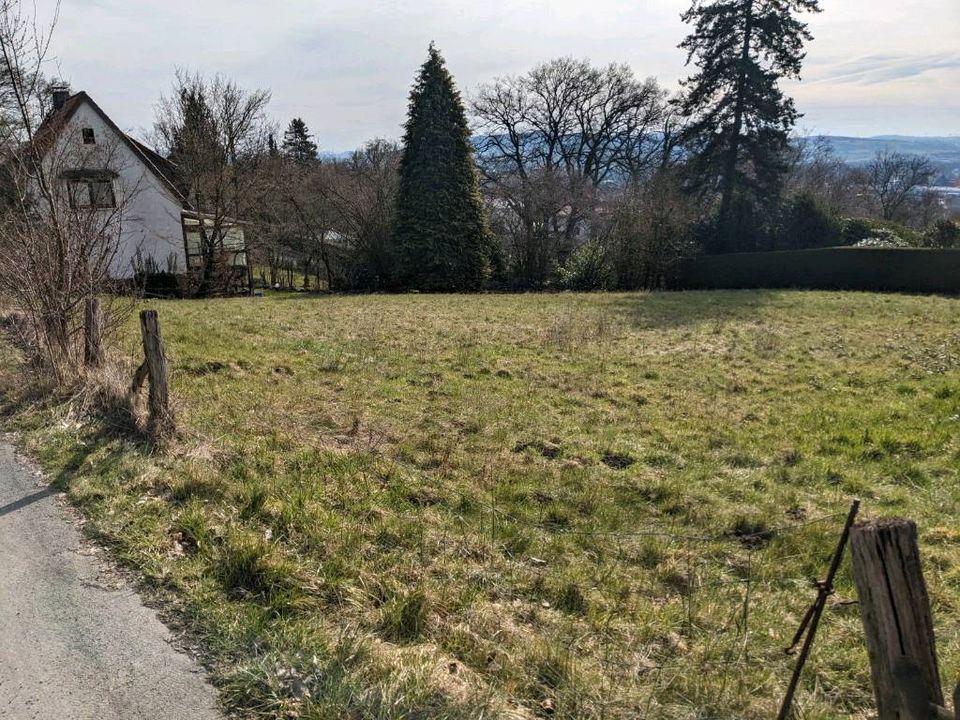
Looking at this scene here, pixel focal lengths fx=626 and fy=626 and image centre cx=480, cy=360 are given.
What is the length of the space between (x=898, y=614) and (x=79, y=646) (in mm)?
3298

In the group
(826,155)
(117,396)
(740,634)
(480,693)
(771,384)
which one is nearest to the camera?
(480,693)

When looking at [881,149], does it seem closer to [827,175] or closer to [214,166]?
[827,175]

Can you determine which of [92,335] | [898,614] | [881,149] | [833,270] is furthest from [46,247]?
[881,149]

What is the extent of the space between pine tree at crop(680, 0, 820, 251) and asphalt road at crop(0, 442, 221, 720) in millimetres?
29547

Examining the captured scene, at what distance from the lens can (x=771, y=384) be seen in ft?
29.8

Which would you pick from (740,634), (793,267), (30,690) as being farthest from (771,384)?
(793,267)

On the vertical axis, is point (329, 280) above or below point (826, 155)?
below

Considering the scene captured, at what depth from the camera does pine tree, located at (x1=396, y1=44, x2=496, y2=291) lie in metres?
27.4

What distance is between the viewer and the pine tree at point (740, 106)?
26219 millimetres

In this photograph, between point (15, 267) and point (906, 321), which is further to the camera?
point (906, 321)

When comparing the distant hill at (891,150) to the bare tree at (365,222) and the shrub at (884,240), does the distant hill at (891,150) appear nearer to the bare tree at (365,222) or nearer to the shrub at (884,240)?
the shrub at (884,240)

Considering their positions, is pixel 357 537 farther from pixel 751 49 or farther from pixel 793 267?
pixel 751 49

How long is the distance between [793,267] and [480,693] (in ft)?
91.3

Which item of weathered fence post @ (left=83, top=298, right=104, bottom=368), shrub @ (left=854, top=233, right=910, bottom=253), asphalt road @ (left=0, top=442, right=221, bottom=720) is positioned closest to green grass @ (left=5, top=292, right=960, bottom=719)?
asphalt road @ (left=0, top=442, right=221, bottom=720)
